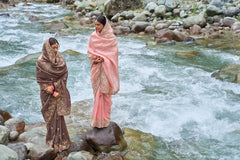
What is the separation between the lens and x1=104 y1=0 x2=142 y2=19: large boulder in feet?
72.0

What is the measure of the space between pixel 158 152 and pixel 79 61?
701 centimetres

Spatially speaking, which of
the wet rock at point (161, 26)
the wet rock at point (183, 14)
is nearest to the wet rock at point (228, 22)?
the wet rock at point (183, 14)

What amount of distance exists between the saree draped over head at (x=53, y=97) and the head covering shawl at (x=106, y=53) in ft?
1.79

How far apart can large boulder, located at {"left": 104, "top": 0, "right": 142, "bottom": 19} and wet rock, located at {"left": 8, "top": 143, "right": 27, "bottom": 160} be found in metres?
18.9

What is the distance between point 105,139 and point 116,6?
19.1m

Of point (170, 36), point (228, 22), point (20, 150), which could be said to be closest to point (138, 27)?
point (170, 36)

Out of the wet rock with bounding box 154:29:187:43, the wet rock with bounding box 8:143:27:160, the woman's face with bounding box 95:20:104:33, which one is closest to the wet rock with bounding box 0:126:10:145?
the wet rock with bounding box 8:143:27:160

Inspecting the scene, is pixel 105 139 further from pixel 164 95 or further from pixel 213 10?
pixel 213 10

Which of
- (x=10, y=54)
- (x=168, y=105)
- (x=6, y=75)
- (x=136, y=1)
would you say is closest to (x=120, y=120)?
(x=168, y=105)

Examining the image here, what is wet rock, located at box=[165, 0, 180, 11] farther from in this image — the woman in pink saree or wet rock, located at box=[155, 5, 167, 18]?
the woman in pink saree

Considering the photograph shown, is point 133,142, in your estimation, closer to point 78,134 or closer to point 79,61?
point 78,134

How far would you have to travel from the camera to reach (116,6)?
2216 cm

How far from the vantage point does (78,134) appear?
5.03m

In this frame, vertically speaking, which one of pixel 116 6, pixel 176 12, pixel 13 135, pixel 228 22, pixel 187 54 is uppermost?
pixel 116 6
